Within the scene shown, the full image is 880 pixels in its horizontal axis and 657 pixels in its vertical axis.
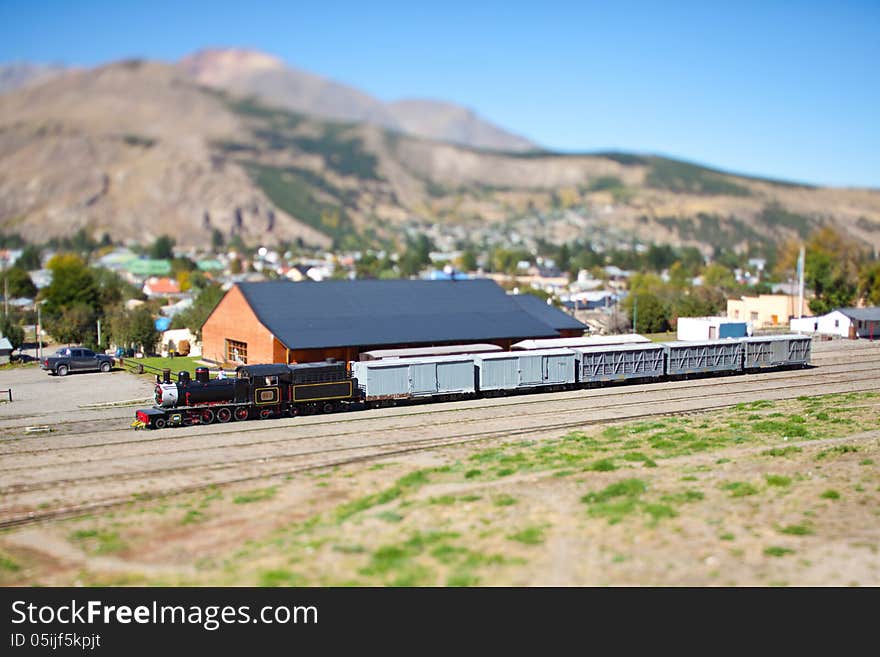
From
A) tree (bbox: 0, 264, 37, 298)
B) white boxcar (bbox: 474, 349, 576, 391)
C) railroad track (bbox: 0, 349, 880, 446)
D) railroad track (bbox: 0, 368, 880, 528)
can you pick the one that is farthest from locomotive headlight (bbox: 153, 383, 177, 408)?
tree (bbox: 0, 264, 37, 298)

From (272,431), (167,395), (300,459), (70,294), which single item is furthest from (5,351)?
(300,459)

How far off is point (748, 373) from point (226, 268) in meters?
152

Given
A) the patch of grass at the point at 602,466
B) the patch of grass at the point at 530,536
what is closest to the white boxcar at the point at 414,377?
the patch of grass at the point at 602,466

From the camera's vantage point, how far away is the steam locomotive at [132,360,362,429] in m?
36.7

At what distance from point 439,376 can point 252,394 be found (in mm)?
9674

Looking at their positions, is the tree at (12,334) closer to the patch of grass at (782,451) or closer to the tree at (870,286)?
the patch of grass at (782,451)

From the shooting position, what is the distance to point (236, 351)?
2185 inches

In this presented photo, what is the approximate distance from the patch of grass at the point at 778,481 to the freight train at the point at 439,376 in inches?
793

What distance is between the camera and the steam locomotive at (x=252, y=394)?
120ft

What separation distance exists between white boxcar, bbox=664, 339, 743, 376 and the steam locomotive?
20171 mm

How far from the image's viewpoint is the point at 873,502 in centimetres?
2322

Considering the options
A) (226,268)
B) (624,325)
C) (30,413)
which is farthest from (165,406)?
(226,268)

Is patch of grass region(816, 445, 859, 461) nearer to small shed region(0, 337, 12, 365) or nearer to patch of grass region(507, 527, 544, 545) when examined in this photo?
patch of grass region(507, 527, 544, 545)
